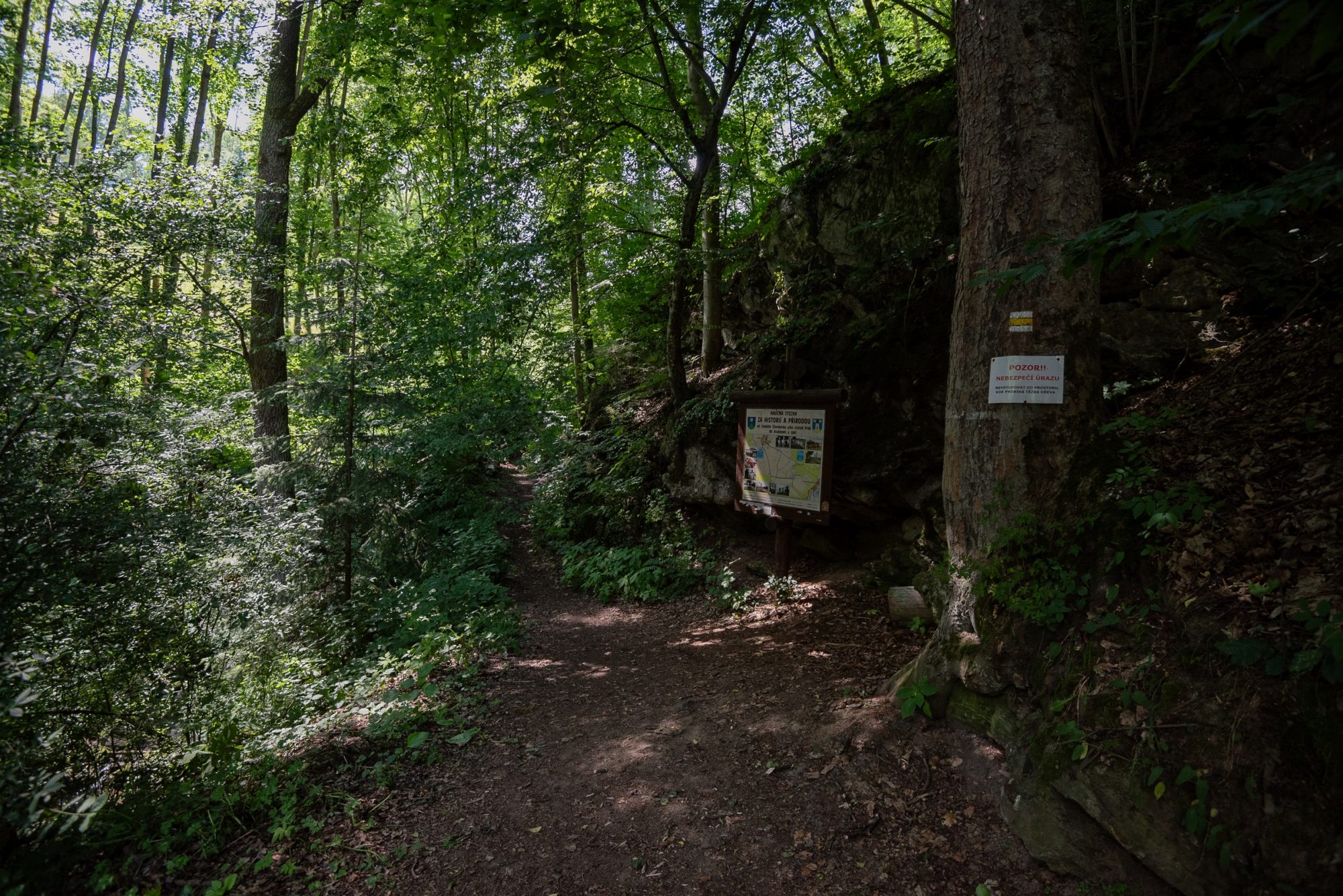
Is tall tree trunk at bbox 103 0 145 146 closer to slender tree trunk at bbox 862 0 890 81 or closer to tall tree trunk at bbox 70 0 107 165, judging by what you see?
tall tree trunk at bbox 70 0 107 165

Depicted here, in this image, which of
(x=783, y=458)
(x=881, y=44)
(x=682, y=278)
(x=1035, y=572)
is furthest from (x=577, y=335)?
(x=1035, y=572)

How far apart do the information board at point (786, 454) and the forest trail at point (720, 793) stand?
155cm

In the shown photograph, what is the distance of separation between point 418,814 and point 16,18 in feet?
54.0

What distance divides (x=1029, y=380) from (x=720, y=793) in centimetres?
296

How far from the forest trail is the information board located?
155 cm

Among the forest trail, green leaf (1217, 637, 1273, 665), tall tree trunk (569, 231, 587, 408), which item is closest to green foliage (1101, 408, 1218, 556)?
green leaf (1217, 637, 1273, 665)

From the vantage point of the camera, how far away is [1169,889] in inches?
89.8

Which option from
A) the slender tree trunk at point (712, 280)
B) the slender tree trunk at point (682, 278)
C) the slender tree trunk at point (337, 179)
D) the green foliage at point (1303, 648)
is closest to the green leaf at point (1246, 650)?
the green foliage at point (1303, 648)

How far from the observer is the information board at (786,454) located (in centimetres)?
638

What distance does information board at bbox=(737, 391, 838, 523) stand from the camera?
6375mm

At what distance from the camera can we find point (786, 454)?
6.72m

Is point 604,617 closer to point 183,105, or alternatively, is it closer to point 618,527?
point 618,527

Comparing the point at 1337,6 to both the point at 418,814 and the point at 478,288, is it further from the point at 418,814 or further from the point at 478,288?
the point at 478,288

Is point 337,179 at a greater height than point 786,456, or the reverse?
point 337,179
